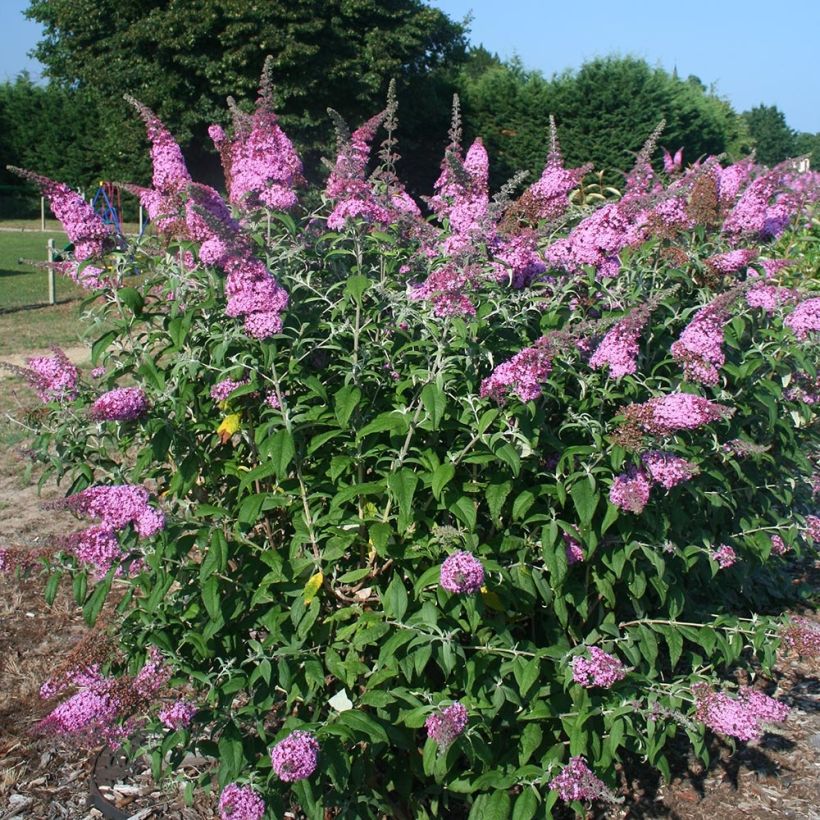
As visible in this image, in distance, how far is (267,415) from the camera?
260 cm

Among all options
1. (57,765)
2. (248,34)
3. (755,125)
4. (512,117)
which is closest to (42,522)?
(57,765)

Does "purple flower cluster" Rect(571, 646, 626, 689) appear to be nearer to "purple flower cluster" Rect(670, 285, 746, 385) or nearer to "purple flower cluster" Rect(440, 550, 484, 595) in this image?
"purple flower cluster" Rect(440, 550, 484, 595)

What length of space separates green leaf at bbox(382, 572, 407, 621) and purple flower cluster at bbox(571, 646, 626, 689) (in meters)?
0.48

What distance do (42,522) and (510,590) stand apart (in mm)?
3539

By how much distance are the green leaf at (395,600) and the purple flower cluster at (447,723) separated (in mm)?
260

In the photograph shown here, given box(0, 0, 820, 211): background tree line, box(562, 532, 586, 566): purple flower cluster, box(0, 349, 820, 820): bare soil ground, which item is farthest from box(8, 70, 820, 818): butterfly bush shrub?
box(0, 0, 820, 211): background tree line

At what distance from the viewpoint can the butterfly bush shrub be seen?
7.45ft

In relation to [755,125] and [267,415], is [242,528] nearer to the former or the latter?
[267,415]

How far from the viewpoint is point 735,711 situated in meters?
2.38

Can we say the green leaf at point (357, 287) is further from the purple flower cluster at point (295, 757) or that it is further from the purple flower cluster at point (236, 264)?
the purple flower cluster at point (295, 757)

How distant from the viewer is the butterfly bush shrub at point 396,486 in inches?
89.4

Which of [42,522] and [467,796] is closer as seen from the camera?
[467,796]

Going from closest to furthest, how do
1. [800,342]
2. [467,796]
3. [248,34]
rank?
[467,796]
[800,342]
[248,34]

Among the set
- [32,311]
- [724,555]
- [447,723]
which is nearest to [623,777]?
[724,555]
